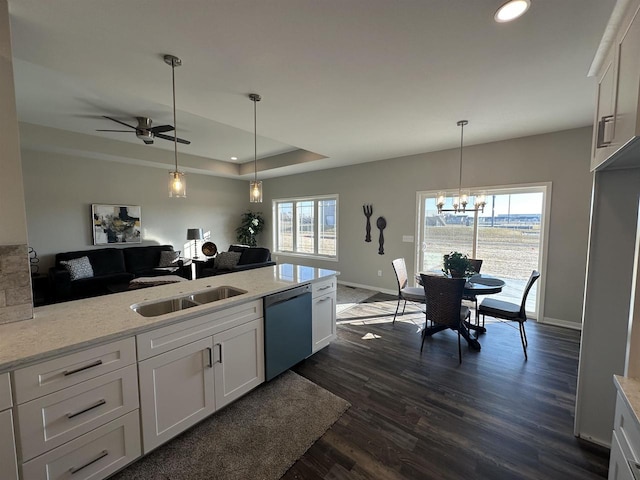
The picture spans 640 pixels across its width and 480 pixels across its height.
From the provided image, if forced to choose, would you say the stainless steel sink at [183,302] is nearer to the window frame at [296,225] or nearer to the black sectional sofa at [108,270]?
the black sectional sofa at [108,270]

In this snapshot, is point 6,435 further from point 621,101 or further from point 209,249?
point 209,249

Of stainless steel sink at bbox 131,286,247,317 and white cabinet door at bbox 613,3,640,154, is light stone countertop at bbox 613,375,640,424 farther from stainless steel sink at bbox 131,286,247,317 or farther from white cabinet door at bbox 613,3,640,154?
stainless steel sink at bbox 131,286,247,317

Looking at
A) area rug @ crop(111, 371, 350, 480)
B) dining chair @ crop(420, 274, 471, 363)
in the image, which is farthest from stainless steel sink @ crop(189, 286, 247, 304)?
dining chair @ crop(420, 274, 471, 363)

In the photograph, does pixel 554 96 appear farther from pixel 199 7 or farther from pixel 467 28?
pixel 199 7

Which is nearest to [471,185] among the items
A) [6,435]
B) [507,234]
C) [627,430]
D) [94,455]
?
[507,234]

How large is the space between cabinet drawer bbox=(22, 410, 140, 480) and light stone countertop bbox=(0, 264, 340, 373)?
493 millimetres

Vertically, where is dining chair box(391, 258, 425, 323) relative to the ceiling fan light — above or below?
below

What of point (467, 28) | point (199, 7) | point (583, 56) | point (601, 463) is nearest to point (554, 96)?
point (583, 56)

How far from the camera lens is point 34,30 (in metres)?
1.73

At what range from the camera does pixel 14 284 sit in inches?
59.8

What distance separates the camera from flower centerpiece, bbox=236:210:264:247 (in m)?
7.29

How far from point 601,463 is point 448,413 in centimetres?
85

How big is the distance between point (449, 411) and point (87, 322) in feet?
8.54

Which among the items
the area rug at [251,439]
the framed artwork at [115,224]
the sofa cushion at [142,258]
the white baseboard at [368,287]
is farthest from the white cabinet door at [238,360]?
the framed artwork at [115,224]
